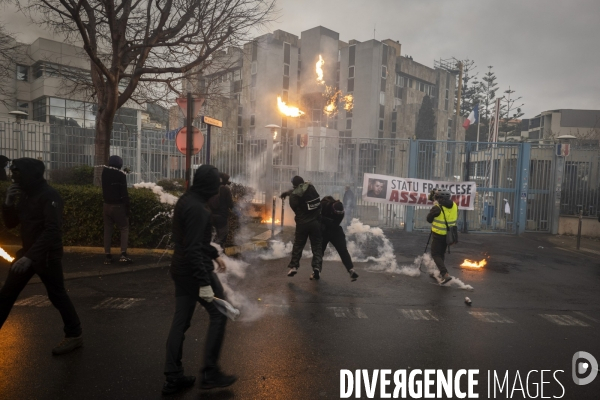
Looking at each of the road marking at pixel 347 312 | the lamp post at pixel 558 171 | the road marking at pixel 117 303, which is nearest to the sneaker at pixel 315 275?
the road marking at pixel 347 312

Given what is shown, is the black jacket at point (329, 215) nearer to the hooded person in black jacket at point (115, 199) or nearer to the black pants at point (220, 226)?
the black pants at point (220, 226)

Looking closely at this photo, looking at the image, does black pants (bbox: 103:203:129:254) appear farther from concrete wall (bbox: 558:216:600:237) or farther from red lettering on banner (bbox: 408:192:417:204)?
concrete wall (bbox: 558:216:600:237)

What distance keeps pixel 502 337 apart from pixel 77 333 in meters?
4.68

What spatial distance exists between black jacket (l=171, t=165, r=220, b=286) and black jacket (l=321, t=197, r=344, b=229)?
392 cm

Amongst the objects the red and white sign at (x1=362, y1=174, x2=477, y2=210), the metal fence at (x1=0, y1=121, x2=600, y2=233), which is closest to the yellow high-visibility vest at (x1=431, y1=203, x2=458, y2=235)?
the red and white sign at (x1=362, y1=174, x2=477, y2=210)

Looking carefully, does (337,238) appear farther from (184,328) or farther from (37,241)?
(37,241)

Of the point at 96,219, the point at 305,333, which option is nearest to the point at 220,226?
the point at 96,219

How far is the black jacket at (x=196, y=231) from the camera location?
3449 millimetres

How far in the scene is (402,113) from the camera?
46.0 metres

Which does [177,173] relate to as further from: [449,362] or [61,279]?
[449,362]

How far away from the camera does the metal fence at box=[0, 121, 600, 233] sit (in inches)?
579

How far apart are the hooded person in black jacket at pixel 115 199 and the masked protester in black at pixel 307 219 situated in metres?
3.06

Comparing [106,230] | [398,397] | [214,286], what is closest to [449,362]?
[398,397]

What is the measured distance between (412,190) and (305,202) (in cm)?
765
